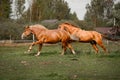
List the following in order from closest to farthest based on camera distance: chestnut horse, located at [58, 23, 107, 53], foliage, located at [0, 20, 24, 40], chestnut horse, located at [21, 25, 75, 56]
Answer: chestnut horse, located at [21, 25, 75, 56] < chestnut horse, located at [58, 23, 107, 53] < foliage, located at [0, 20, 24, 40]

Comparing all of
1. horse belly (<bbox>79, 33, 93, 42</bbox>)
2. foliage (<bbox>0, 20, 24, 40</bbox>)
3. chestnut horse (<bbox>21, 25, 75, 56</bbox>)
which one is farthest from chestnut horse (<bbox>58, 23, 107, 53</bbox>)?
foliage (<bbox>0, 20, 24, 40</bbox>)

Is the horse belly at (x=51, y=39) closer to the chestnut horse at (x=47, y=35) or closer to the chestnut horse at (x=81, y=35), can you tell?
the chestnut horse at (x=47, y=35)

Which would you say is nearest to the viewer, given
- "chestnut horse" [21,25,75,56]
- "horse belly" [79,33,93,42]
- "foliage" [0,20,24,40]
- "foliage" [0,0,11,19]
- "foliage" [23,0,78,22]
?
"chestnut horse" [21,25,75,56]

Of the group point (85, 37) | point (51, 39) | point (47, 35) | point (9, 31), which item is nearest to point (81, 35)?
point (85, 37)

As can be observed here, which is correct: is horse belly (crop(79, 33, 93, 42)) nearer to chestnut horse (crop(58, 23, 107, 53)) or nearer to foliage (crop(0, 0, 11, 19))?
chestnut horse (crop(58, 23, 107, 53))

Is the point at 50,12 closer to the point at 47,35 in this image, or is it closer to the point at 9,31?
the point at 9,31

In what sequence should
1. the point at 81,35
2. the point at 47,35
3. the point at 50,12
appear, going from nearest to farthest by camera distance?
the point at 47,35 → the point at 81,35 → the point at 50,12

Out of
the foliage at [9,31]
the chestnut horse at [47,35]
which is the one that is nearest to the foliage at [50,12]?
the foliage at [9,31]

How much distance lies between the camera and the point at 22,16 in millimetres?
92812

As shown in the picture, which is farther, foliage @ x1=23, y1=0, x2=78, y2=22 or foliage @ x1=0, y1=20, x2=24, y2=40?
foliage @ x1=23, y1=0, x2=78, y2=22

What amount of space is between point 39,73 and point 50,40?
8862 mm

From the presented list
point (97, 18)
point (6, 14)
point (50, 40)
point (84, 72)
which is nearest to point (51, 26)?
point (6, 14)

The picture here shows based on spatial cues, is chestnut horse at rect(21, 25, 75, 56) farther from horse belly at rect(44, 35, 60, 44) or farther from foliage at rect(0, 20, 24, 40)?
foliage at rect(0, 20, 24, 40)

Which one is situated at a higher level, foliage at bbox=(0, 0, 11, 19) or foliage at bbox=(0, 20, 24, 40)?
foliage at bbox=(0, 0, 11, 19)
